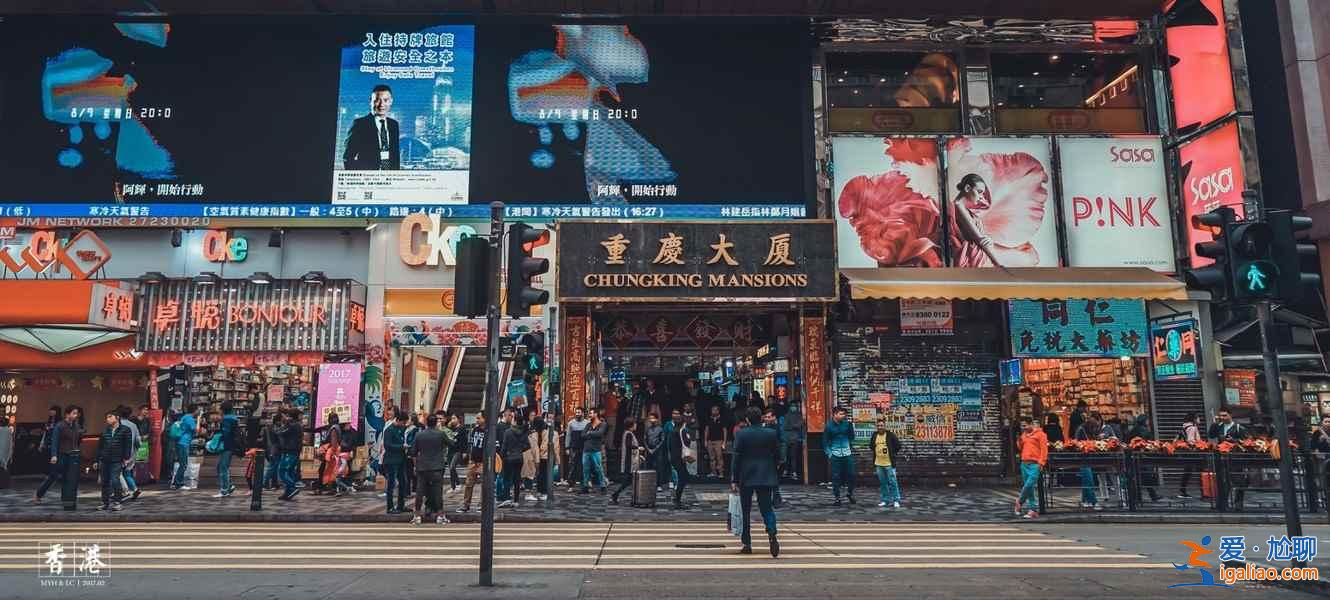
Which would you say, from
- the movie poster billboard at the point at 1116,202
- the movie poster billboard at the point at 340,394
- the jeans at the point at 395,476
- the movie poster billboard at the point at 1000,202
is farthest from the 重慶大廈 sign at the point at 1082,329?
the movie poster billboard at the point at 340,394

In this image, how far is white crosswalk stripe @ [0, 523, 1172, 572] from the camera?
8531mm

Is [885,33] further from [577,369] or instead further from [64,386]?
[64,386]

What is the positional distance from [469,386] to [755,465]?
14293 millimetres

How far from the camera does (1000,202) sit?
19.7 metres

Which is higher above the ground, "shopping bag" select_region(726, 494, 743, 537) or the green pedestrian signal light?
the green pedestrian signal light

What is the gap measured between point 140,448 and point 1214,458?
70.1ft

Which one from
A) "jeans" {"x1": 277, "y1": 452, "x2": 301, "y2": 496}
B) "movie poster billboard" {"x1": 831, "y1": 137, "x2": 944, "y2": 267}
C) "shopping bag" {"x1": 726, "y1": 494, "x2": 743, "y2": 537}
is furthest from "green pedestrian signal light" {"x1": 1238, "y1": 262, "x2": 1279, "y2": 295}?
"jeans" {"x1": 277, "y1": 452, "x2": 301, "y2": 496}

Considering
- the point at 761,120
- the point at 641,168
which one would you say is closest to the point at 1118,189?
the point at 761,120

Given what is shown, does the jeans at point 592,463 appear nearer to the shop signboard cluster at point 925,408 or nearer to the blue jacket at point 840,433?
the blue jacket at point 840,433

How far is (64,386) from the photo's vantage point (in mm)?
20266

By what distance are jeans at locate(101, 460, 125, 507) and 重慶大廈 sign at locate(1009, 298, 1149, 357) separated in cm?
1893

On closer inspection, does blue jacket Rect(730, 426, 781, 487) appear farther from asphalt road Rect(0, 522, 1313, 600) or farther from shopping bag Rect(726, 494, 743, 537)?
shopping bag Rect(726, 494, 743, 537)

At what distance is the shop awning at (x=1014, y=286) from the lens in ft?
55.4

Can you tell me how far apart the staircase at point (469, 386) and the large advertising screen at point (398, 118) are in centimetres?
475
